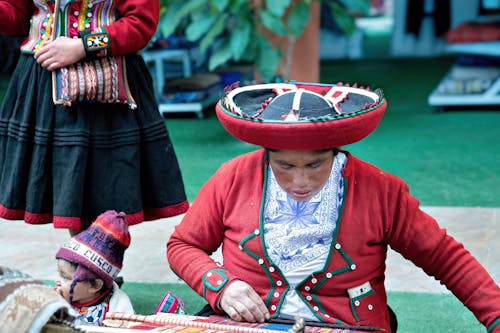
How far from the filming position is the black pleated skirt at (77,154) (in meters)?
2.78

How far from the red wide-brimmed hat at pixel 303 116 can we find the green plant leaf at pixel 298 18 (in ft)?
10.7

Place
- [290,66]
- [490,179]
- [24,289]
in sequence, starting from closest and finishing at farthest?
[24,289] → [490,179] → [290,66]

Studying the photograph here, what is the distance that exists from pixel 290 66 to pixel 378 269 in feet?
13.4

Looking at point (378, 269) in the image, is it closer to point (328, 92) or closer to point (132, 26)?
point (328, 92)

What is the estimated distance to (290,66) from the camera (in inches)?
239

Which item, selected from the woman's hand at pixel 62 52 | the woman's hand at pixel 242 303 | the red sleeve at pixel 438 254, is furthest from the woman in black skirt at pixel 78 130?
the red sleeve at pixel 438 254

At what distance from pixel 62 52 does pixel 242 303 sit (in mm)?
1127

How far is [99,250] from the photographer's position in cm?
251

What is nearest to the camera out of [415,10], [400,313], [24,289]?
[24,289]

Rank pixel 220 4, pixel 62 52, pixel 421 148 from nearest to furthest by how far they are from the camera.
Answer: pixel 62 52
pixel 220 4
pixel 421 148

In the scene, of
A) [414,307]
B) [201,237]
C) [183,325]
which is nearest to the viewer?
[183,325]

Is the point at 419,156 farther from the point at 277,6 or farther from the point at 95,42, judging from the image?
the point at 95,42

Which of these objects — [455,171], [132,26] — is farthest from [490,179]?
[132,26]

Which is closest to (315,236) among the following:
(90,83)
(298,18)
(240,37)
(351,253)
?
(351,253)
